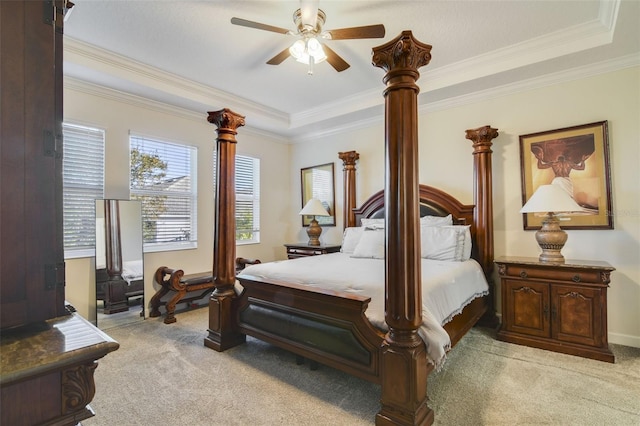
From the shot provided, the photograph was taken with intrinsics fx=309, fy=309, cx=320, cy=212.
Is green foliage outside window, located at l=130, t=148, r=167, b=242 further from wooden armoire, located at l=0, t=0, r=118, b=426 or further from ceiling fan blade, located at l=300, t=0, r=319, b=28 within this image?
wooden armoire, located at l=0, t=0, r=118, b=426

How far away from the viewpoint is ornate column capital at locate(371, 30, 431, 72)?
170 cm

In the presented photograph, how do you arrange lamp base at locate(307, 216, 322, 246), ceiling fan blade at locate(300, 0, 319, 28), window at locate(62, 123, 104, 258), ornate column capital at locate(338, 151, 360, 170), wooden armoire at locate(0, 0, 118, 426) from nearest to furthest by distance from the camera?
wooden armoire at locate(0, 0, 118, 426) → ceiling fan blade at locate(300, 0, 319, 28) → window at locate(62, 123, 104, 258) → ornate column capital at locate(338, 151, 360, 170) → lamp base at locate(307, 216, 322, 246)

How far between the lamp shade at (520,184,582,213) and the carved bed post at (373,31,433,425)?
1719 millimetres

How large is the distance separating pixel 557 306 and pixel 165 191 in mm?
4521

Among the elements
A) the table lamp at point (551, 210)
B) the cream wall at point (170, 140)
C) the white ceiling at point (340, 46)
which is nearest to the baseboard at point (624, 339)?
the table lamp at point (551, 210)

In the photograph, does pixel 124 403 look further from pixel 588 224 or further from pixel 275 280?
pixel 588 224

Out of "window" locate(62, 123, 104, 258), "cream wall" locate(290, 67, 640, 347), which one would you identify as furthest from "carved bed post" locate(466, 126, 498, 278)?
"window" locate(62, 123, 104, 258)

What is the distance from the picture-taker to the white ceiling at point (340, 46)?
2473 millimetres

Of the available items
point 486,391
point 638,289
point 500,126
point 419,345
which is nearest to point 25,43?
point 419,345

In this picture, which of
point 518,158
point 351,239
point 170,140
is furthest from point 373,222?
point 170,140

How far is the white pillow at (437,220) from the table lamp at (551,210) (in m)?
0.84

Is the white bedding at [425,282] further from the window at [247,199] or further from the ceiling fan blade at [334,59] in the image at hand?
the window at [247,199]

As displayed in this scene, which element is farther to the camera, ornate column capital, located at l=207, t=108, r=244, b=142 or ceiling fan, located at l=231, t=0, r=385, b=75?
ornate column capital, located at l=207, t=108, r=244, b=142

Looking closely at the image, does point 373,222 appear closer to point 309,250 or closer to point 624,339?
point 309,250
